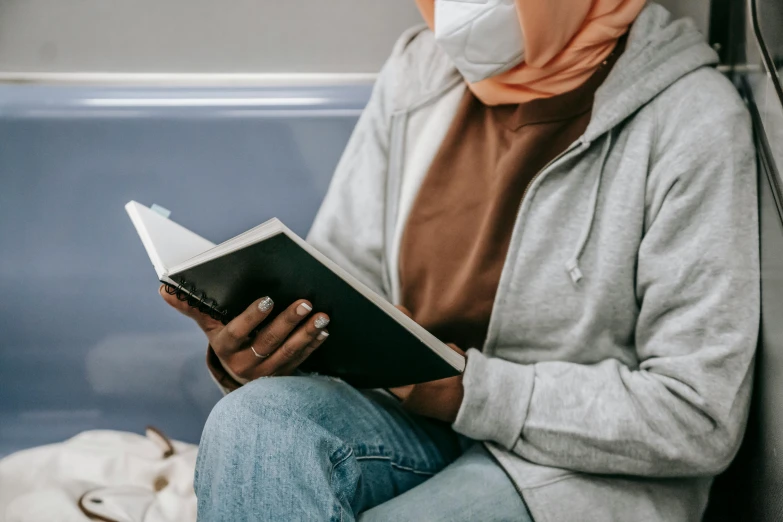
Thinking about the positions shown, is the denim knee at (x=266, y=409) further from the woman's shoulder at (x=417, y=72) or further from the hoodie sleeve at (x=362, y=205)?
the woman's shoulder at (x=417, y=72)

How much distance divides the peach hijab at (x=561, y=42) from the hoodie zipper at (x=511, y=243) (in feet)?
0.27

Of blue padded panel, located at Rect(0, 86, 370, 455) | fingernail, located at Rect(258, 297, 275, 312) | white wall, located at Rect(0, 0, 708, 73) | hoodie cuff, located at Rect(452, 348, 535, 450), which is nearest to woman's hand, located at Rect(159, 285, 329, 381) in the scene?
fingernail, located at Rect(258, 297, 275, 312)

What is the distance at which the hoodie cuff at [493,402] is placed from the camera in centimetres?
76

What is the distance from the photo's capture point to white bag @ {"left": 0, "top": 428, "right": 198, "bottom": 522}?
0.96m

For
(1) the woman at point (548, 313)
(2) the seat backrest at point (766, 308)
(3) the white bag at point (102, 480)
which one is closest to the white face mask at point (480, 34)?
(1) the woman at point (548, 313)

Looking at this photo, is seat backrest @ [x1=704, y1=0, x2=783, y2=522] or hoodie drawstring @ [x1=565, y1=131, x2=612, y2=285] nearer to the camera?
seat backrest @ [x1=704, y1=0, x2=783, y2=522]

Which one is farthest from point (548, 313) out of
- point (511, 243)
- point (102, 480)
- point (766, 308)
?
point (102, 480)

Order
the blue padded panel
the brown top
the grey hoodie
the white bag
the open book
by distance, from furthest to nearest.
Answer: the blue padded panel
the white bag
the brown top
the grey hoodie
the open book

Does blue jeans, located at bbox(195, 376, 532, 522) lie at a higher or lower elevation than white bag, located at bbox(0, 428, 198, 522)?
higher

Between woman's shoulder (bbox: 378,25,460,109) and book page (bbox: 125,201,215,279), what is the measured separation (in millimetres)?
347

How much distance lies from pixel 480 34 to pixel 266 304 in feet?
1.27

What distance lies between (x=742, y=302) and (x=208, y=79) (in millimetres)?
892

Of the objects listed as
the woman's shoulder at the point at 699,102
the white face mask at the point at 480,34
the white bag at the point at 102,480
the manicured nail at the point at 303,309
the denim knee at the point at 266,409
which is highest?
the white face mask at the point at 480,34

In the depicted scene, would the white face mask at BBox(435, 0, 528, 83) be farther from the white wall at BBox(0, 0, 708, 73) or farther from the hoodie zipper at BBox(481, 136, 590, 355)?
the white wall at BBox(0, 0, 708, 73)
